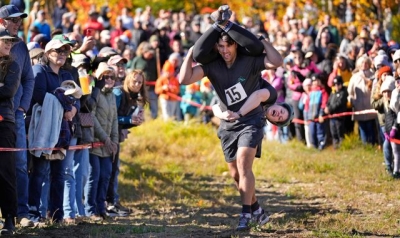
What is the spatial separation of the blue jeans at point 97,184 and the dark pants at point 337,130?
730 centimetres

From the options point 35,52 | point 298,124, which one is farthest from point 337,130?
point 35,52

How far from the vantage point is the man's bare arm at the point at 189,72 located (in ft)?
35.7

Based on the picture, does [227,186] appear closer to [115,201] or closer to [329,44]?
[115,201]

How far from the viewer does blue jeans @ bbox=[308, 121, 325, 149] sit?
1970 cm

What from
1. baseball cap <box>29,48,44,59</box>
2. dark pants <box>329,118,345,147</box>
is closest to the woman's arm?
baseball cap <box>29,48,44,59</box>

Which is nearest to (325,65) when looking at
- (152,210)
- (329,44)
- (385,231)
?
(329,44)

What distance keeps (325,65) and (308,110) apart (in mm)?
1482

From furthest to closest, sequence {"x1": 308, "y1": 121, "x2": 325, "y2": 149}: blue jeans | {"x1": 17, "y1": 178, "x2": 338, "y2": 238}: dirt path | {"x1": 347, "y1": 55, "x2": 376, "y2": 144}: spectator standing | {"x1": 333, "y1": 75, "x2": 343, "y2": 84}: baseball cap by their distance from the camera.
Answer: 1. {"x1": 308, "y1": 121, "x2": 325, "y2": 149}: blue jeans
2. {"x1": 333, "y1": 75, "x2": 343, "y2": 84}: baseball cap
3. {"x1": 347, "y1": 55, "x2": 376, "y2": 144}: spectator standing
4. {"x1": 17, "y1": 178, "x2": 338, "y2": 238}: dirt path

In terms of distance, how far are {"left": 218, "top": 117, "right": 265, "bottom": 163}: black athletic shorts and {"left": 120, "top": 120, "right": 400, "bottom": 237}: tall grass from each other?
92 centimetres

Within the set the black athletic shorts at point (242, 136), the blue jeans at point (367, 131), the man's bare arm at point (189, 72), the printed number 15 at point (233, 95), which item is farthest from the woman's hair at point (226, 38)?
the blue jeans at point (367, 131)

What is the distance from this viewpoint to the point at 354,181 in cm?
1529

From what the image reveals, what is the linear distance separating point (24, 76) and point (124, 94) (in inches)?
117

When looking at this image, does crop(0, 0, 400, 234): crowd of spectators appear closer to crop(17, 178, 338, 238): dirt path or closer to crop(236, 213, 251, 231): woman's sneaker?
crop(17, 178, 338, 238): dirt path

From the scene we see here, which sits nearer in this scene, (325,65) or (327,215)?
(327,215)
